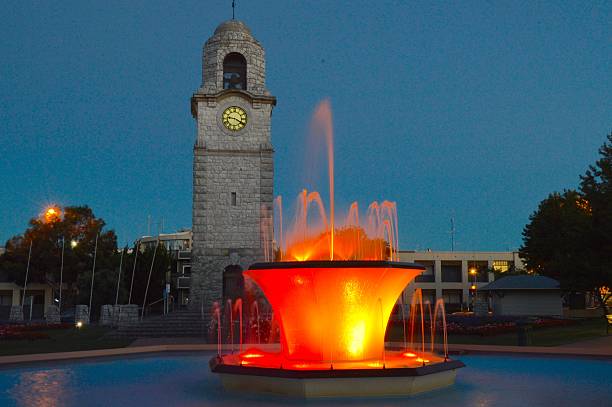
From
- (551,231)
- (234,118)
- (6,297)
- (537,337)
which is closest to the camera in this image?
(537,337)

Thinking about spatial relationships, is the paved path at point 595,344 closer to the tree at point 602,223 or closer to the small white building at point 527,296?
the tree at point 602,223

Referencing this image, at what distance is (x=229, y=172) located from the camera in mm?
37344

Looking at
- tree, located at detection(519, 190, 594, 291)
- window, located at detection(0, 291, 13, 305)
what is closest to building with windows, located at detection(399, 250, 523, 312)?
tree, located at detection(519, 190, 594, 291)

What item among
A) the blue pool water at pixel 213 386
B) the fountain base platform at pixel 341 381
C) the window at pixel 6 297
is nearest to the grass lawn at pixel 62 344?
the blue pool water at pixel 213 386

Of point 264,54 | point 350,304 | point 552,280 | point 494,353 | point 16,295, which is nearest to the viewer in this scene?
point 350,304

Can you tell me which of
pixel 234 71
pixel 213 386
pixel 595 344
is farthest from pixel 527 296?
pixel 213 386

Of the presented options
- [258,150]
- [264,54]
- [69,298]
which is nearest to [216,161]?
[258,150]

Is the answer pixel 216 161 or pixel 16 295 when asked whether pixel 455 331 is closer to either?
pixel 216 161

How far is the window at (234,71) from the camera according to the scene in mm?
39250

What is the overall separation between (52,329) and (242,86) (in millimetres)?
17935

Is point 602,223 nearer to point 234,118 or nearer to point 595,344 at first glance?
point 595,344

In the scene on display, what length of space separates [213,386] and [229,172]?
2467 centimetres

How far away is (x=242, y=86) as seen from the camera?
3909 centimetres

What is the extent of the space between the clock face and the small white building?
2088 centimetres
